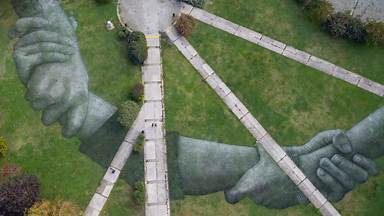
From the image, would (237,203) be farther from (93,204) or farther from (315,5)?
(315,5)

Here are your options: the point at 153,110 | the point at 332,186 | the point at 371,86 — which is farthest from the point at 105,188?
the point at 371,86

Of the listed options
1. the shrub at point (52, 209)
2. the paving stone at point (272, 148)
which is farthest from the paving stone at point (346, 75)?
the shrub at point (52, 209)

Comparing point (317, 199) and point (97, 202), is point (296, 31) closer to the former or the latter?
point (317, 199)

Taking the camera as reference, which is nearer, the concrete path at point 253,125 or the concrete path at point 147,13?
the concrete path at point 253,125

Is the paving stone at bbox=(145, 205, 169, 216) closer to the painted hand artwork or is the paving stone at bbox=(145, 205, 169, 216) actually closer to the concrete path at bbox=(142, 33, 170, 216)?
the concrete path at bbox=(142, 33, 170, 216)

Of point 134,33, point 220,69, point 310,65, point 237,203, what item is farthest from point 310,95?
point 134,33

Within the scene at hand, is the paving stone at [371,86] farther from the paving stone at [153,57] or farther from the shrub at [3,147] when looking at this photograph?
the shrub at [3,147]

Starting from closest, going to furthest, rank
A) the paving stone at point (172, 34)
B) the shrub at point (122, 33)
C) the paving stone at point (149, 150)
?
the paving stone at point (149, 150), the shrub at point (122, 33), the paving stone at point (172, 34)
